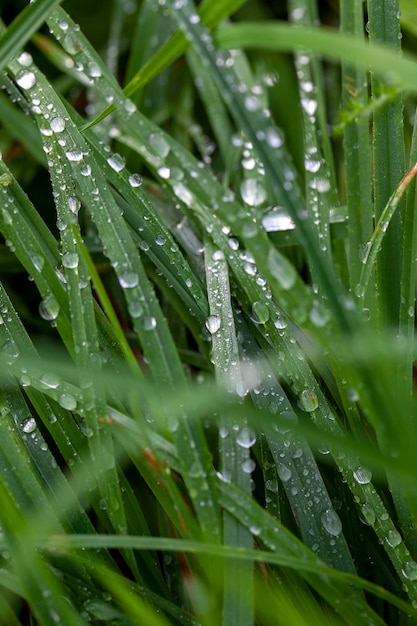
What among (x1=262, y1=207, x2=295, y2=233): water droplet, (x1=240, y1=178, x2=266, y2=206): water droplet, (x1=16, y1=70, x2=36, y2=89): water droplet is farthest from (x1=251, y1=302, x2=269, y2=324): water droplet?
(x1=16, y1=70, x2=36, y2=89): water droplet

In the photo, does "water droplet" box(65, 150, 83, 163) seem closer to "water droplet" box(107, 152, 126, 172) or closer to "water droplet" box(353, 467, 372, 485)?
"water droplet" box(107, 152, 126, 172)

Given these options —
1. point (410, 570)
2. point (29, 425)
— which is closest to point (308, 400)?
point (410, 570)

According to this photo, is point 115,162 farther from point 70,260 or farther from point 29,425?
point 29,425

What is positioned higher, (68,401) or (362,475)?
(68,401)

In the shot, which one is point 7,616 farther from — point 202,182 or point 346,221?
point 346,221

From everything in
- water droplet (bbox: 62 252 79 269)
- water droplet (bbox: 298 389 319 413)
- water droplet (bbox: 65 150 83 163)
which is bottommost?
water droplet (bbox: 298 389 319 413)

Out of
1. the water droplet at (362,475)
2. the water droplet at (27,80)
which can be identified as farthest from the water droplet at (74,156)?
the water droplet at (362,475)
